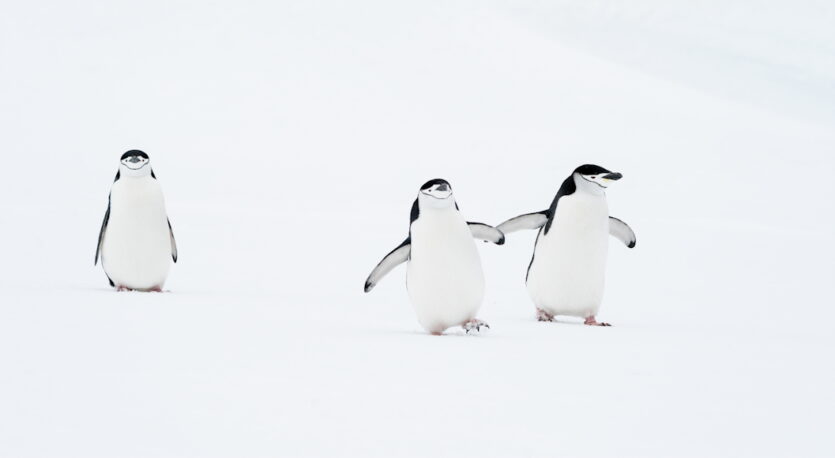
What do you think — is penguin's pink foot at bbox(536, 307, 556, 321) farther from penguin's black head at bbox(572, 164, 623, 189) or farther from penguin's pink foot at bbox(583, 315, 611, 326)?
penguin's black head at bbox(572, 164, 623, 189)

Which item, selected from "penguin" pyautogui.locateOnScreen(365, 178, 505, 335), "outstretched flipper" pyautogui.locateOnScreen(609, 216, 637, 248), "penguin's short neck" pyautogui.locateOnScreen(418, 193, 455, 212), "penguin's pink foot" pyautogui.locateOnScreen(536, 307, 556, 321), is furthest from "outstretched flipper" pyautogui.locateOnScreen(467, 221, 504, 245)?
"outstretched flipper" pyautogui.locateOnScreen(609, 216, 637, 248)

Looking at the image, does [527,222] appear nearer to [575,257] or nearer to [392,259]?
[575,257]

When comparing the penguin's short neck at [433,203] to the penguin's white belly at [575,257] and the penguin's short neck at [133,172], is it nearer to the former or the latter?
the penguin's white belly at [575,257]

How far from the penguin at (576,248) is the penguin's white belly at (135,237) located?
2.47 m

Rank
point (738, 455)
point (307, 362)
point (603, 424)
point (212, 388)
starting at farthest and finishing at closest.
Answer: point (307, 362), point (212, 388), point (603, 424), point (738, 455)

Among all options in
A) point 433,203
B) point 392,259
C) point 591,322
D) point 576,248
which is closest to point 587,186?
point 576,248

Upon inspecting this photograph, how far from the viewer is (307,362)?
12.9 ft

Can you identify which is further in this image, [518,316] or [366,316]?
[518,316]

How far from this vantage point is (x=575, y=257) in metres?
5.86

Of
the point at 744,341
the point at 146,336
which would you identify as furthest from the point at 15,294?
the point at 744,341

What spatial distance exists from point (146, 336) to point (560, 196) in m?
2.76

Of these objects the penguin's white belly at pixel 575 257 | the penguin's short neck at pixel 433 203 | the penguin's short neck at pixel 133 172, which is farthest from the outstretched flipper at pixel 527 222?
the penguin's short neck at pixel 133 172

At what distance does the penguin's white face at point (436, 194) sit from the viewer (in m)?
4.82

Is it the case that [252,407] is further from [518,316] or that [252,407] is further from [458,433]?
[518,316]
